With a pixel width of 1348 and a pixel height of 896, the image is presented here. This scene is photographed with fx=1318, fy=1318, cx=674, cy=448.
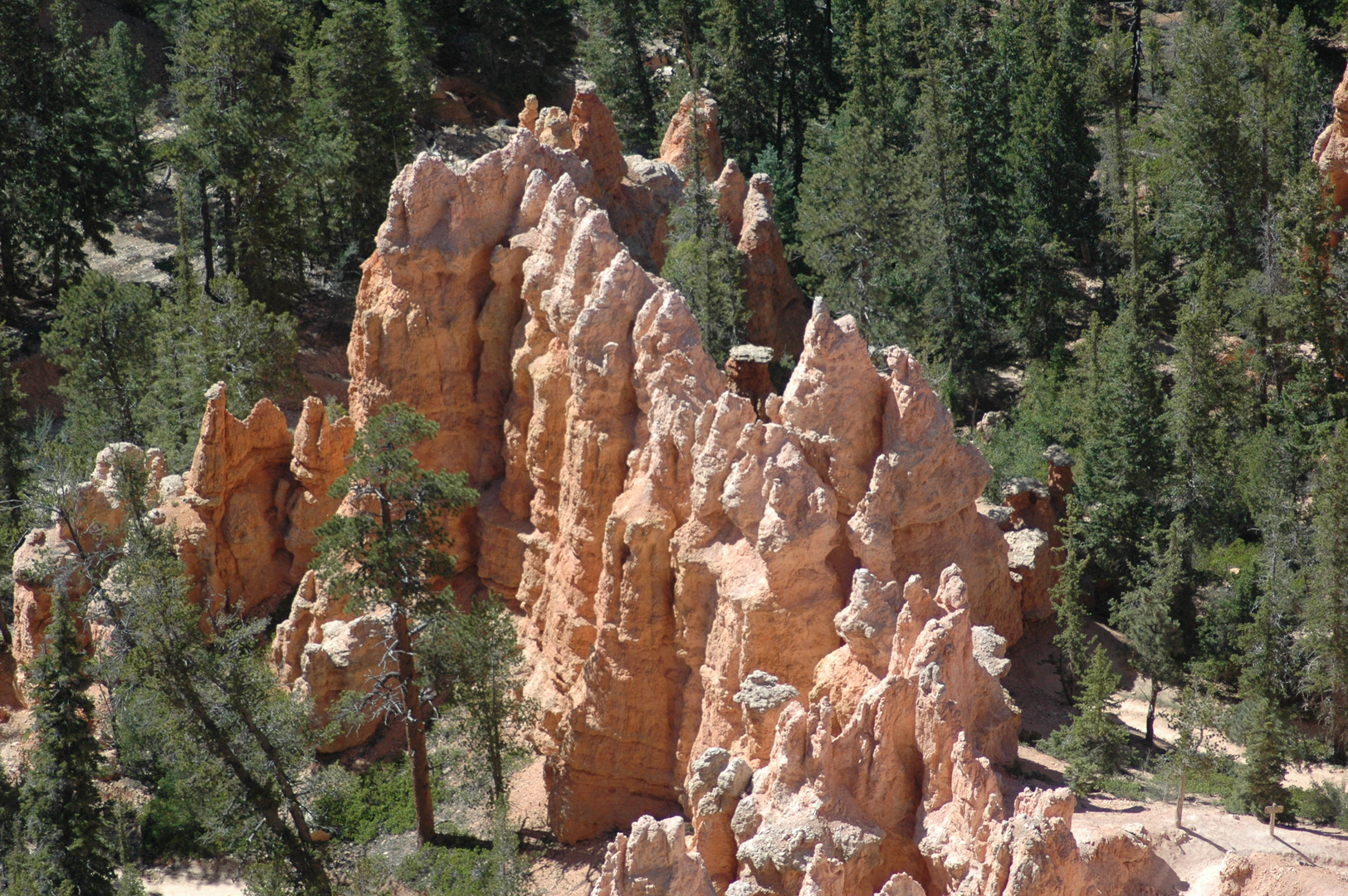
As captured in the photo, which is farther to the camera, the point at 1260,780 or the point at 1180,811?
the point at 1260,780

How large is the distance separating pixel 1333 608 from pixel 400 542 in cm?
2226

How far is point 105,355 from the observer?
4325 centimetres

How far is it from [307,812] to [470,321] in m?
12.7

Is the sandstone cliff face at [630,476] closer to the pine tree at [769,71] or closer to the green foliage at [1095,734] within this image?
the green foliage at [1095,734]

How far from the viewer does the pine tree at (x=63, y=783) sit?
1118 inches

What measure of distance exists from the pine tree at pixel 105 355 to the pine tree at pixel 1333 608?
34.6 meters

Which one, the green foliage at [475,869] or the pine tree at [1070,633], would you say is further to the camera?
the pine tree at [1070,633]

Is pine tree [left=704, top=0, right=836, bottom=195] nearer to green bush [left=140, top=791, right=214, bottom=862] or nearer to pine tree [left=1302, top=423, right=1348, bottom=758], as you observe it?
pine tree [left=1302, top=423, right=1348, bottom=758]

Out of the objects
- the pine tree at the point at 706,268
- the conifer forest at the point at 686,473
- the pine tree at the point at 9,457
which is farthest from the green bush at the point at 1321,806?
the pine tree at the point at 9,457

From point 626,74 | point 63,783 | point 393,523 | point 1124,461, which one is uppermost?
point 626,74

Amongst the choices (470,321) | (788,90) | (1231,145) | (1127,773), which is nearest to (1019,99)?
(1231,145)

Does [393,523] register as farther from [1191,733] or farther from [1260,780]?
[1260,780]

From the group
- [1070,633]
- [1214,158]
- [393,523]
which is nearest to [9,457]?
[393,523]

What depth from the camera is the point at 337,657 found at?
32.6 metres
